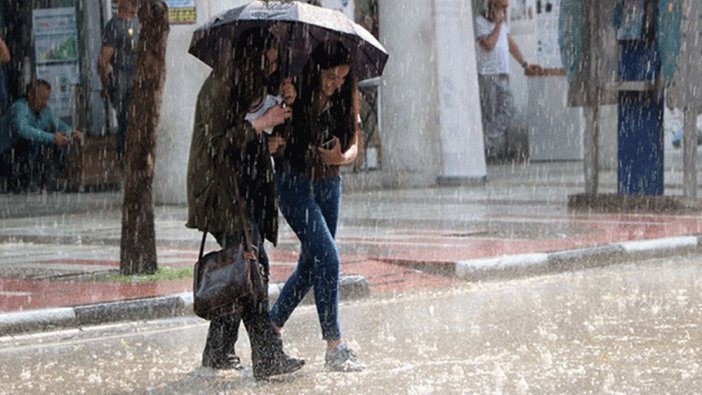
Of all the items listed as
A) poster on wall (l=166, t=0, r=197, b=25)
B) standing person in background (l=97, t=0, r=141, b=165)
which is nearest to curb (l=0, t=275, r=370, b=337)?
standing person in background (l=97, t=0, r=141, b=165)

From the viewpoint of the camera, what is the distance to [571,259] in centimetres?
1260

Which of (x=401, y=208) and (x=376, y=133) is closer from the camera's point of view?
(x=401, y=208)

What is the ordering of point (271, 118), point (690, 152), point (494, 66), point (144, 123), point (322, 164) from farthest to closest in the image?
1. point (494, 66)
2. point (690, 152)
3. point (144, 123)
4. point (322, 164)
5. point (271, 118)

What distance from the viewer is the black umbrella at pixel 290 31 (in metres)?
7.66

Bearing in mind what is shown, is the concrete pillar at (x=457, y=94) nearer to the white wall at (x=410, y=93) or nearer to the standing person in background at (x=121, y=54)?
the white wall at (x=410, y=93)

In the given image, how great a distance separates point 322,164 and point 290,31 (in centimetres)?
65

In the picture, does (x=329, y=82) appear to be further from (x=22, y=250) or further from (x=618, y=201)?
(x=618, y=201)

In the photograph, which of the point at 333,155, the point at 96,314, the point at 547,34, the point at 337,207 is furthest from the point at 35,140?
the point at 333,155

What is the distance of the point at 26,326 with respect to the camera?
9.45 metres

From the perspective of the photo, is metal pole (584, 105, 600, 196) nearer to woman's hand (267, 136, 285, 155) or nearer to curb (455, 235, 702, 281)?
curb (455, 235, 702, 281)

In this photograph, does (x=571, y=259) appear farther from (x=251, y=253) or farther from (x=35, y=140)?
(x=35, y=140)

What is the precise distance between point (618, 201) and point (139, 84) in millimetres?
7204

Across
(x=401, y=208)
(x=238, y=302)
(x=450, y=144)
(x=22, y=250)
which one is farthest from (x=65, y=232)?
(x=238, y=302)

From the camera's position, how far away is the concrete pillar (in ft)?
67.7
